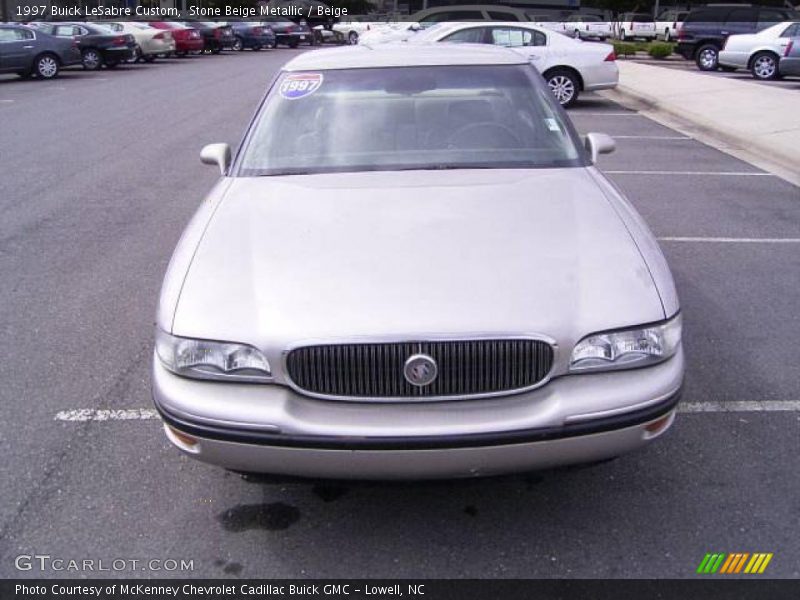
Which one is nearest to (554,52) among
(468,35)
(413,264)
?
(468,35)

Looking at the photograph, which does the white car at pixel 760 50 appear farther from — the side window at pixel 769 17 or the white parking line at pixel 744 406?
the white parking line at pixel 744 406

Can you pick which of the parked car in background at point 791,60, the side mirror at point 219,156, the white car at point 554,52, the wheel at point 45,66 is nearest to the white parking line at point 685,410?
the side mirror at point 219,156

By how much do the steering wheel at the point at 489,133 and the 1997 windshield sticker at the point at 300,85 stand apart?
31.6 inches

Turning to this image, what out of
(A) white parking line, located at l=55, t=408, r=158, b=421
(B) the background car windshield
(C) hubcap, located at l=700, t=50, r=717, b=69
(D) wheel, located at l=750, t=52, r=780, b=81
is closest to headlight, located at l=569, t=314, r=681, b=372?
(B) the background car windshield

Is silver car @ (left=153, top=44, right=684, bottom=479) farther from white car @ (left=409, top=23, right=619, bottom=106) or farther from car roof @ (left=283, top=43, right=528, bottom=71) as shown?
white car @ (left=409, top=23, right=619, bottom=106)

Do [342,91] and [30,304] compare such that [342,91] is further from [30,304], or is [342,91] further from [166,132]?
[166,132]

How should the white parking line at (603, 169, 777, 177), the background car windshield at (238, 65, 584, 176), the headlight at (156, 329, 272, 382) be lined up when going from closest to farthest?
the headlight at (156, 329, 272, 382), the background car windshield at (238, 65, 584, 176), the white parking line at (603, 169, 777, 177)

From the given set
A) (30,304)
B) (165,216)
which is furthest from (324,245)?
(165,216)

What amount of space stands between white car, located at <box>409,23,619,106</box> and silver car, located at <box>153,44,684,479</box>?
12.0 metres

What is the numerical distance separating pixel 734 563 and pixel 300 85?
121 inches

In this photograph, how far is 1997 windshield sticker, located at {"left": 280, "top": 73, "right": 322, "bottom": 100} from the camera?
4.31 metres

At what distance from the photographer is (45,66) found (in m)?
21.5

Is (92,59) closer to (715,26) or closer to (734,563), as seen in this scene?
(715,26)

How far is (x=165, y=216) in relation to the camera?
7.38 meters
